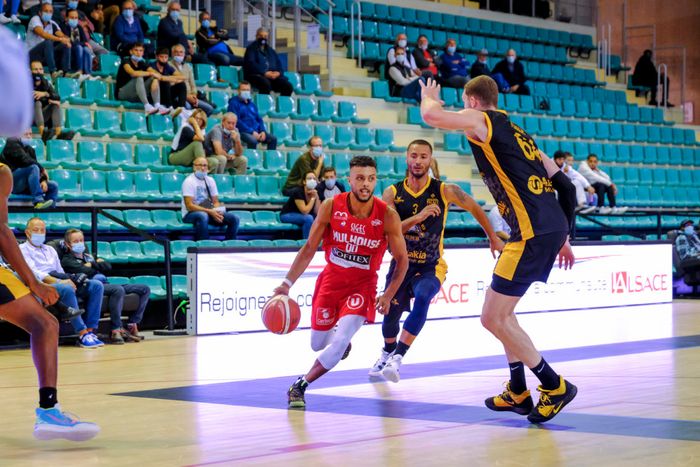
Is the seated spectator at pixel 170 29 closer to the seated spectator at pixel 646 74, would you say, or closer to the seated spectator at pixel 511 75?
the seated spectator at pixel 511 75

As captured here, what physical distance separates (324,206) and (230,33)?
15.3 m

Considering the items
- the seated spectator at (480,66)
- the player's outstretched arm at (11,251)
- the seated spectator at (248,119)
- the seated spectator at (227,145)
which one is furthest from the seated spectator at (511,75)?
the player's outstretched arm at (11,251)

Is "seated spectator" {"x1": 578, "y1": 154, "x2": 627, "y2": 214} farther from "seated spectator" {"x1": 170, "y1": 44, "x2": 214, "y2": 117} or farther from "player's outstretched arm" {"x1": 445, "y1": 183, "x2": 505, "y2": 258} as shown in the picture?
"player's outstretched arm" {"x1": 445, "y1": 183, "x2": 505, "y2": 258}

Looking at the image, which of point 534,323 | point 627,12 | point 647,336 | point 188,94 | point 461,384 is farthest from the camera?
point 627,12

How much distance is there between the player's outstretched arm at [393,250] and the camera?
820 centimetres

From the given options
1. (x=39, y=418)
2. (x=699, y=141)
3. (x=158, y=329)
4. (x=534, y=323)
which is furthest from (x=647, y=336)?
(x=699, y=141)

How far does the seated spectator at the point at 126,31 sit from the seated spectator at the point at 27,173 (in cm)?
430

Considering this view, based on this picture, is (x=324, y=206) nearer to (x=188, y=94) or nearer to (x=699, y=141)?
(x=188, y=94)

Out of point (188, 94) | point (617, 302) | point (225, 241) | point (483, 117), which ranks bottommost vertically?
point (617, 302)

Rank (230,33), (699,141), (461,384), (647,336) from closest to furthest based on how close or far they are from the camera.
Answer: (461,384), (647,336), (230,33), (699,141)

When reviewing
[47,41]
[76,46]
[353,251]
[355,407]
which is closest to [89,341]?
[353,251]

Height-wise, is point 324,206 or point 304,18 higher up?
point 304,18

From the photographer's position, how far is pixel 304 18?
23078 millimetres

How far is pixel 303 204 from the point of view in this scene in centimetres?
1658
